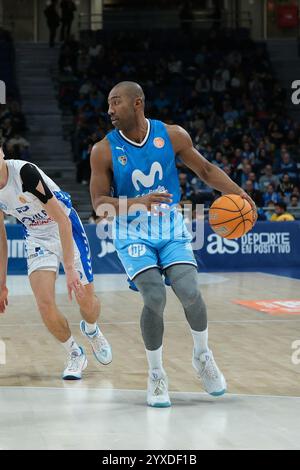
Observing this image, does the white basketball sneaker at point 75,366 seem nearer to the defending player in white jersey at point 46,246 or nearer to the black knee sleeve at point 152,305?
the defending player in white jersey at point 46,246

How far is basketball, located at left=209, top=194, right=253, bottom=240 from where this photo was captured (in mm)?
6438

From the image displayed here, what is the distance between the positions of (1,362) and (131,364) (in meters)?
1.12

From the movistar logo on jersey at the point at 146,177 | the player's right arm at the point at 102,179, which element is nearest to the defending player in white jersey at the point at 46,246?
the player's right arm at the point at 102,179

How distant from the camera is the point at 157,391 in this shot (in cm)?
606

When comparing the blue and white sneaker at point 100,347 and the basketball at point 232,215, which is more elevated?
the basketball at point 232,215

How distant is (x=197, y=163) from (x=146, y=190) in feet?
1.52

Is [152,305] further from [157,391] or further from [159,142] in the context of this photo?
[159,142]

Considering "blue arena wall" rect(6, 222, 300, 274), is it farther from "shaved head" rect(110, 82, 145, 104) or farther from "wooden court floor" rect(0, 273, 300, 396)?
"shaved head" rect(110, 82, 145, 104)

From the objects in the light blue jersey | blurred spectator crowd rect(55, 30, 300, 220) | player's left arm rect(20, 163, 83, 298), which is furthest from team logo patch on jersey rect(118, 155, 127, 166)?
blurred spectator crowd rect(55, 30, 300, 220)

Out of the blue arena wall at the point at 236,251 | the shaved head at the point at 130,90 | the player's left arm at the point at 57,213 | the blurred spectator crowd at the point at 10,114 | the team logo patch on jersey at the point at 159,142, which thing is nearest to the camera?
the player's left arm at the point at 57,213

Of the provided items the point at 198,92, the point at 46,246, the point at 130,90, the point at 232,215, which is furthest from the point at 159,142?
the point at 198,92

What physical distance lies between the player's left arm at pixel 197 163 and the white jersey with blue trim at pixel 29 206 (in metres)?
1.00

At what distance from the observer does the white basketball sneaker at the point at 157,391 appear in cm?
601

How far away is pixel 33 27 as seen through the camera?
93.2 feet
